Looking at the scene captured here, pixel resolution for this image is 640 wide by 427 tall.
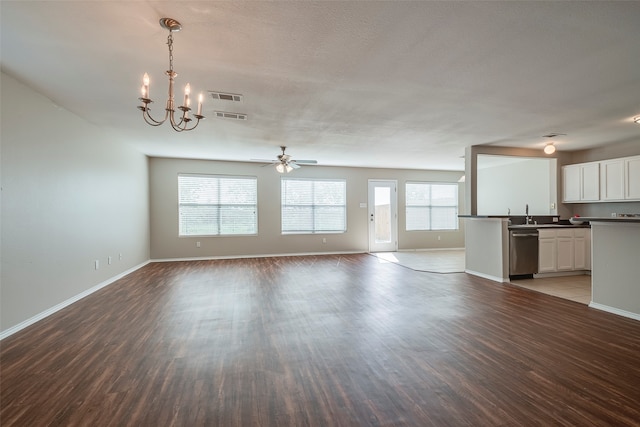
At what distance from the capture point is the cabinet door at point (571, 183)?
5980 mm

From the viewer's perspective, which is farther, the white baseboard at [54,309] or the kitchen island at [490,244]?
the kitchen island at [490,244]

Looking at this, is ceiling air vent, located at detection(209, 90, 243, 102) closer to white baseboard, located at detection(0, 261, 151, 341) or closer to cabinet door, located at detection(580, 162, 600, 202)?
white baseboard, located at detection(0, 261, 151, 341)

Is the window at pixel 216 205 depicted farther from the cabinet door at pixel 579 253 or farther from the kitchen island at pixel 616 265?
the cabinet door at pixel 579 253

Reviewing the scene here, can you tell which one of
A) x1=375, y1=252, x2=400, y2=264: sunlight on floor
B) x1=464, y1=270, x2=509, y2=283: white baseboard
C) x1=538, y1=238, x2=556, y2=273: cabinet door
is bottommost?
x1=375, y1=252, x2=400, y2=264: sunlight on floor

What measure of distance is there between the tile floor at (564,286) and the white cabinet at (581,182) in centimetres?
161

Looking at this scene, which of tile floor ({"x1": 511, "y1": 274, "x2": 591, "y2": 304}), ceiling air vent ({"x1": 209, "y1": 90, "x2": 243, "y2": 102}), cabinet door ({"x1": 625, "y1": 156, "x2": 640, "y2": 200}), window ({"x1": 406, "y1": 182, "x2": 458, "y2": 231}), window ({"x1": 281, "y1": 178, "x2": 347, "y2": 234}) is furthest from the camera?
window ({"x1": 406, "y1": 182, "x2": 458, "y2": 231})

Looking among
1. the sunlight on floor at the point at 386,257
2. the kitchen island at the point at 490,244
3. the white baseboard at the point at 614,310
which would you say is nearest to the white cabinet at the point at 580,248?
the kitchen island at the point at 490,244

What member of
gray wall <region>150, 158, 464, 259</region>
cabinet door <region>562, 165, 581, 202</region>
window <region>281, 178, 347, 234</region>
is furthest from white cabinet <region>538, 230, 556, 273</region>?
window <region>281, 178, 347, 234</region>

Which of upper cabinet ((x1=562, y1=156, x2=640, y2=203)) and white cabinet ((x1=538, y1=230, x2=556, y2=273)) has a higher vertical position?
upper cabinet ((x1=562, y1=156, x2=640, y2=203))

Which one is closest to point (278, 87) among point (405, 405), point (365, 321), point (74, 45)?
point (74, 45)

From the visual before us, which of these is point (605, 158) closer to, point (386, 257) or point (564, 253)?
point (564, 253)

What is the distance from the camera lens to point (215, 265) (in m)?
6.59

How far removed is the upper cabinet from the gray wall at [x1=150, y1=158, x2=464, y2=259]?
3.41 metres

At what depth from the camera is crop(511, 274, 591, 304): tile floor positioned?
13.7 ft
